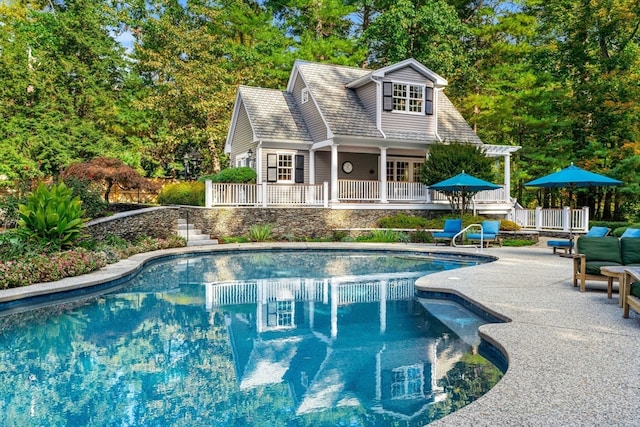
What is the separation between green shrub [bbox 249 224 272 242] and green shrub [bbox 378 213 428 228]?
15.6 ft

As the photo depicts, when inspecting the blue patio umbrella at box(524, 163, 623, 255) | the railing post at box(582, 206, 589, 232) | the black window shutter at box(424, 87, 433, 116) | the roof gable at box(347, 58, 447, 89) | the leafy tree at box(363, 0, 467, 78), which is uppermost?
the leafy tree at box(363, 0, 467, 78)

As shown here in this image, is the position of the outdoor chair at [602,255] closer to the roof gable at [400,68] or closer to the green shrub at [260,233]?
the green shrub at [260,233]

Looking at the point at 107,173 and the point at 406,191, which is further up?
the point at 107,173

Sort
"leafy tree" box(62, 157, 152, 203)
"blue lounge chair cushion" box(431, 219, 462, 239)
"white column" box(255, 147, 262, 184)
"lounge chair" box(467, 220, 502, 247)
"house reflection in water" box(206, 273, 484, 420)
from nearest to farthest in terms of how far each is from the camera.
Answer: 1. "house reflection in water" box(206, 273, 484, 420)
2. "lounge chair" box(467, 220, 502, 247)
3. "blue lounge chair cushion" box(431, 219, 462, 239)
4. "leafy tree" box(62, 157, 152, 203)
5. "white column" box(255, 147, 262, 184)

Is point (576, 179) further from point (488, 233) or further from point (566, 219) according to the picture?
point (566, 219)

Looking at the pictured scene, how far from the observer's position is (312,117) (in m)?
22.6

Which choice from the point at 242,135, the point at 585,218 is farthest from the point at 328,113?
the point at 585,218

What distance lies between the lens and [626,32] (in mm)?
24297

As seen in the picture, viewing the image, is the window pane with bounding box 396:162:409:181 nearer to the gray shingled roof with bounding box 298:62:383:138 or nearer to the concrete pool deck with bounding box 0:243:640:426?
the gray shingled roof with bounding box 298:62:383:138

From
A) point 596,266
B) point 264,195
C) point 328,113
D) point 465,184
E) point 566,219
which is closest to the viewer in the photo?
point 596,266

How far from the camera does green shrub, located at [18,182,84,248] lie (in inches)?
453

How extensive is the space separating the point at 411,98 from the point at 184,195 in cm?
1133

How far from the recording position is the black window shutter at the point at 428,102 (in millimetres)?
22936

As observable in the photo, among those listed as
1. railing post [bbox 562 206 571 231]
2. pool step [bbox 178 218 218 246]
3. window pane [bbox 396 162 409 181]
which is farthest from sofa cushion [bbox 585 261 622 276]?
window pane [bbox 396 162 409 181]
